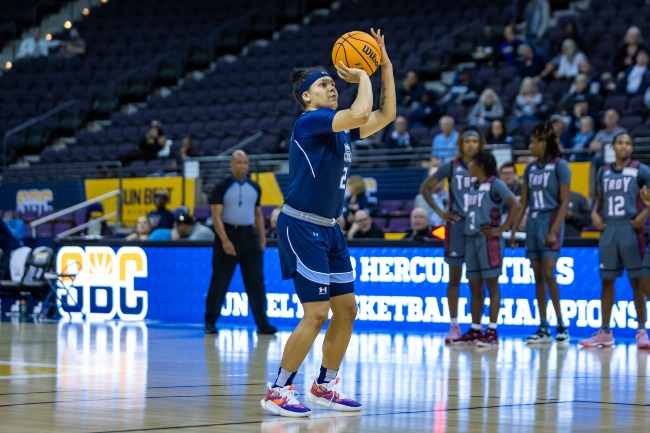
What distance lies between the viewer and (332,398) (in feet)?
21.1

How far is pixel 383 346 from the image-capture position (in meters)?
11.6

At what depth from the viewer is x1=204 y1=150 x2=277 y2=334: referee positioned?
13.4 metres

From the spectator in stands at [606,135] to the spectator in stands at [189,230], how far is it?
531 centimetres

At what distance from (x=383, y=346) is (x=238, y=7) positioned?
20.6 m

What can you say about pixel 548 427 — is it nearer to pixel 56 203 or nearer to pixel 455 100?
pixel 455 100

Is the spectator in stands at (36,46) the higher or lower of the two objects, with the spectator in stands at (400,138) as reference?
higher

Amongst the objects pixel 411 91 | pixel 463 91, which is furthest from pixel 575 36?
pixel 411 91

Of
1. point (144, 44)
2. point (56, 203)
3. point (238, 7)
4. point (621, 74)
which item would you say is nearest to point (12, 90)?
point (144, 44)

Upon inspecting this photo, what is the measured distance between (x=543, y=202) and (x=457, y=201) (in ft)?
2.86

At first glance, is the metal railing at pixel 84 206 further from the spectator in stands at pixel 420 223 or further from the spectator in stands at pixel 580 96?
the spectator in stands at pixel 580 96

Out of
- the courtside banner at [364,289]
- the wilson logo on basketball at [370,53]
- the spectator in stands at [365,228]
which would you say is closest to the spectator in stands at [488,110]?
the spectator in stands at [365,228]

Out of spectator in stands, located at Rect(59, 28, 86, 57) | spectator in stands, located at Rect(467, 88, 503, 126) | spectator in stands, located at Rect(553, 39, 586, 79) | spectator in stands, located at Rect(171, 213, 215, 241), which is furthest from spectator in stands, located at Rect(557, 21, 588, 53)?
spectator in stands, located at Rect(59, 28, 86, 57)

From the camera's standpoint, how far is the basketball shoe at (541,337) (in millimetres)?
12055

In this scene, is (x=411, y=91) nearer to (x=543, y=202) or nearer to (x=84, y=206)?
(x=84, y=206)
